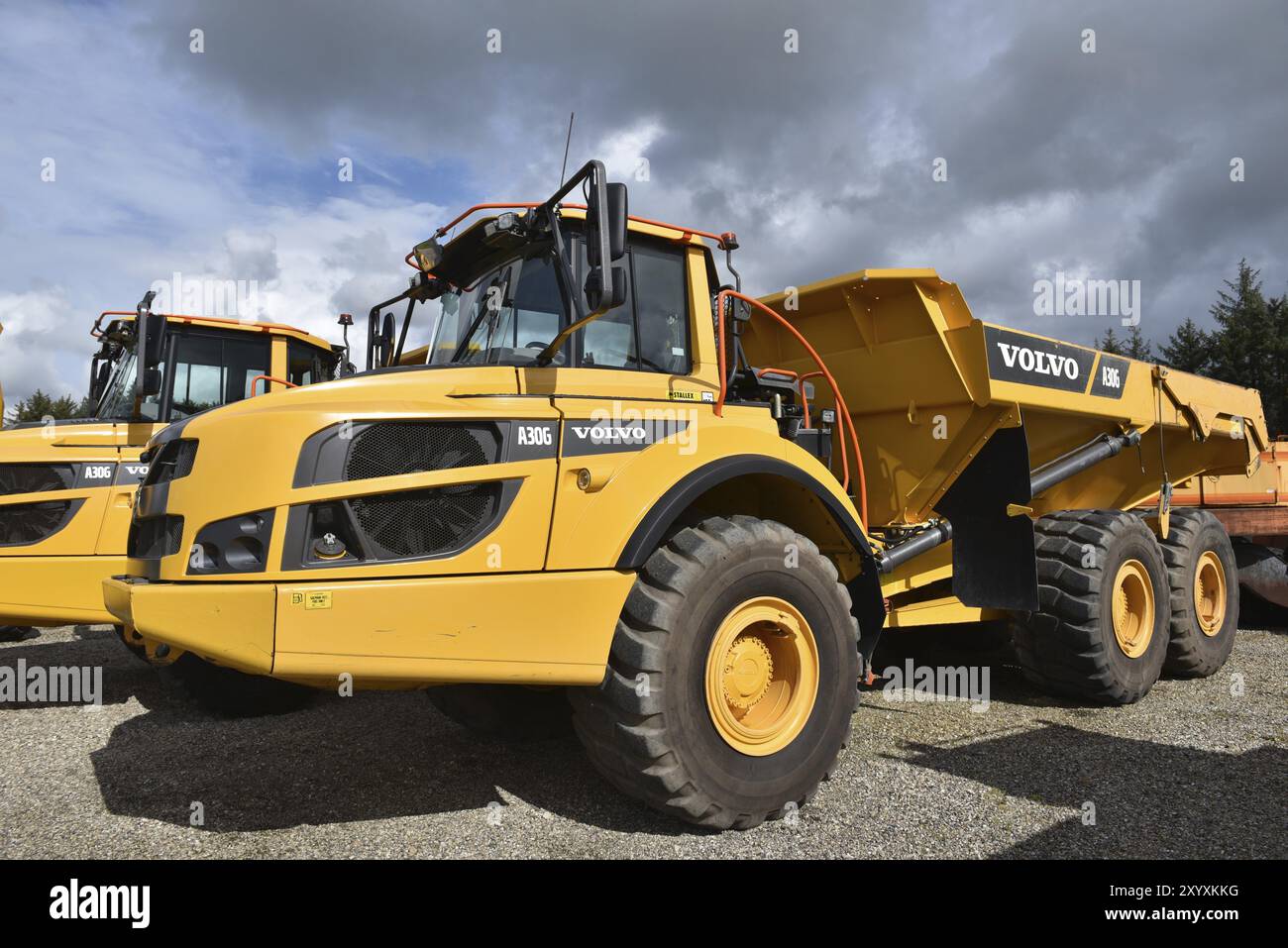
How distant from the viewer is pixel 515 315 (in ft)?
13.3

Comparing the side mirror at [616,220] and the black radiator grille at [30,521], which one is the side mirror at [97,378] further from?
the side mirror at [616,220]

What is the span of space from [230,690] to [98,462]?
6.67 ft

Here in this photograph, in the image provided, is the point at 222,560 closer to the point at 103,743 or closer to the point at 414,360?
the point at 414,360

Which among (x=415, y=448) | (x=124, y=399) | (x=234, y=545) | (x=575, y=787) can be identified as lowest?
(x=575, y=787)

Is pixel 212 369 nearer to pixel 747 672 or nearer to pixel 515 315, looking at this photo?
pixel 515 315

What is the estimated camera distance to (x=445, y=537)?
3.48 metres

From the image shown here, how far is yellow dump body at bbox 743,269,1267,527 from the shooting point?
5484mm

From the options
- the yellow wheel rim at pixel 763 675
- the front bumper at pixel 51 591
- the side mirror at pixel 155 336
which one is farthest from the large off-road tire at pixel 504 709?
the side mirror at pixel 155 336

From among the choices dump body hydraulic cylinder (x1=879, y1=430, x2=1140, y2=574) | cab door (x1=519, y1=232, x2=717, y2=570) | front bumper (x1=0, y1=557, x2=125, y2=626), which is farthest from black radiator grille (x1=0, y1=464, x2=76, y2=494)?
dump body hydraulic cylinder (x1=879, y1=430, x2=1140, y2=574)

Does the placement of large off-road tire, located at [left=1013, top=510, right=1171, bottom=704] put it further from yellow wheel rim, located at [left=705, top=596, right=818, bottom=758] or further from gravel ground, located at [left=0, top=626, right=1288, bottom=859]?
yellow wheel rim, located at [left=705, top=596, right=818, bottom=758]

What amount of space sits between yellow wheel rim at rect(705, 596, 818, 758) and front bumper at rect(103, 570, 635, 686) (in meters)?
0.58

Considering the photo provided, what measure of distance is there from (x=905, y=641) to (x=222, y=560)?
609 cm

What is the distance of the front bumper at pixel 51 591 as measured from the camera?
19.8 ft

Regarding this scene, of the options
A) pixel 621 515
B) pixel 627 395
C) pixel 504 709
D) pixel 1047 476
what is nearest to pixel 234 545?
pixel 621 515
